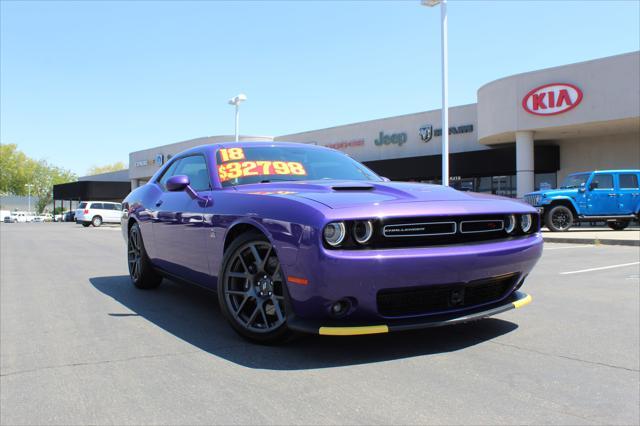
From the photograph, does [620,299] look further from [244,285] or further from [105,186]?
[105,186]

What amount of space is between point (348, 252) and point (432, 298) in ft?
2.06

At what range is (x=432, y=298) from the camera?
3.01 metres

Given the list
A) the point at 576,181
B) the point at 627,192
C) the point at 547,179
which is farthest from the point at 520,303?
the point at 547,179

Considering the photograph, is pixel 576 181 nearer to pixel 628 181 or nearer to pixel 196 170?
pixel 628 181

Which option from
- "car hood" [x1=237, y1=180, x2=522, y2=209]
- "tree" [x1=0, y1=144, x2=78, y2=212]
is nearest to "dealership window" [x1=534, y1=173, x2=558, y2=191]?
"car hood" [x1=237, y1=180, x2=522, y2=209]

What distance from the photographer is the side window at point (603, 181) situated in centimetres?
1591

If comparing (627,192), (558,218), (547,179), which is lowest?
(558,218)

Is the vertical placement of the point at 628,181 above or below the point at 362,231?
above

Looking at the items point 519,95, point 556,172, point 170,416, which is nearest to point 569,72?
point 519,95

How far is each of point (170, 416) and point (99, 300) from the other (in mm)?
3084

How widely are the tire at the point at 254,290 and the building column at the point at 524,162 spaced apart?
783 inches

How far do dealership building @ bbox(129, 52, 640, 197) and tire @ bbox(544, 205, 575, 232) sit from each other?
253 centimetres

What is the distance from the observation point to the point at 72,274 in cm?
702

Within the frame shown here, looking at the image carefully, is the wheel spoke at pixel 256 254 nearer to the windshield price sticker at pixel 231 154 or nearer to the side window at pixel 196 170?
the side window at pixel 196 170
